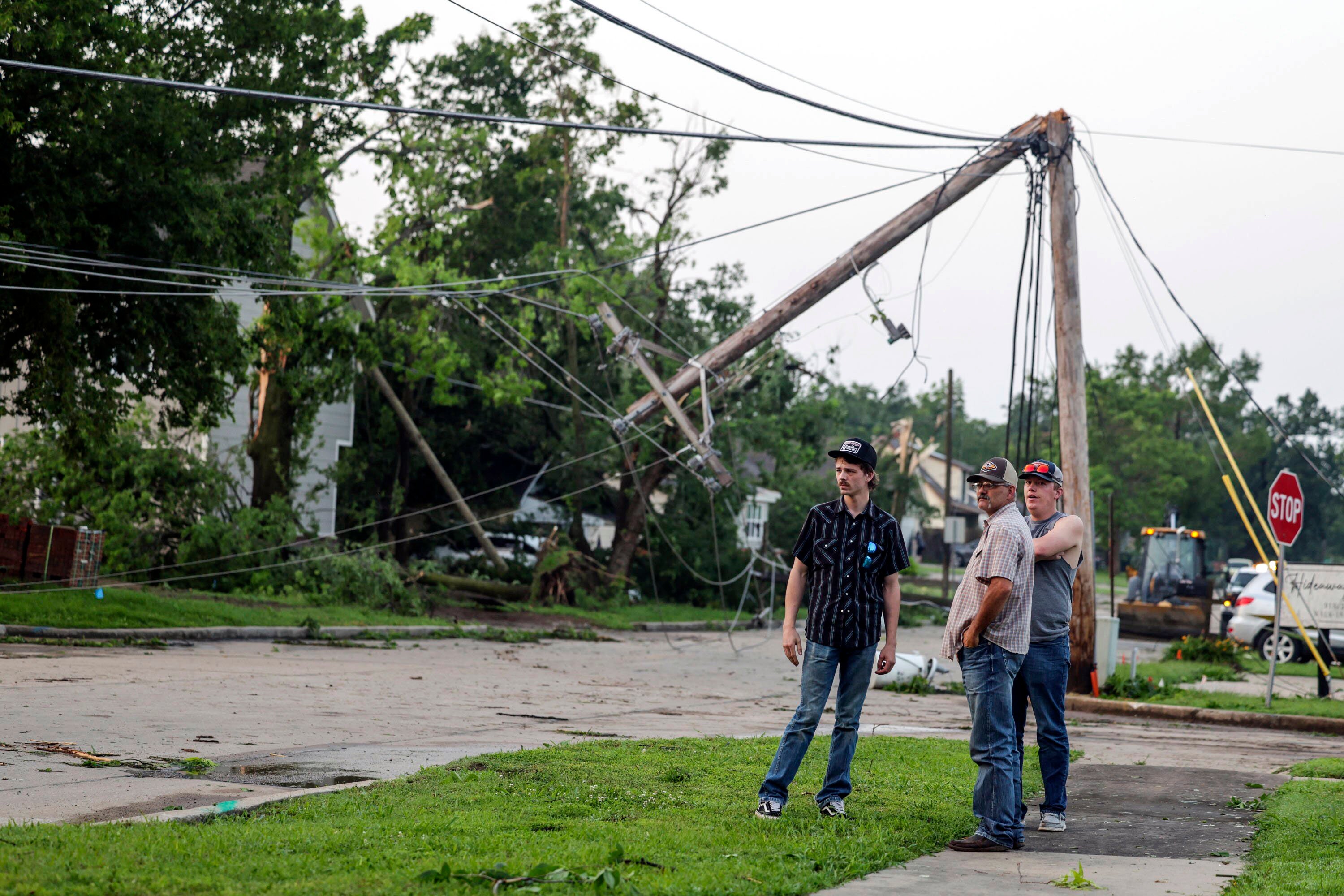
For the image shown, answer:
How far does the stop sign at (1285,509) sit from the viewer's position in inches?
602

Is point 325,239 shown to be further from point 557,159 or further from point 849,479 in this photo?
point 849,479

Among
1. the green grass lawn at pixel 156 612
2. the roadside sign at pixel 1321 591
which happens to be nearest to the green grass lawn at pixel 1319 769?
the roadside sign at pixel 1321 591

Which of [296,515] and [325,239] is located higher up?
[325,239]

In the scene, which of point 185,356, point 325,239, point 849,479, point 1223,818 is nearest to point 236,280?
point 185,356

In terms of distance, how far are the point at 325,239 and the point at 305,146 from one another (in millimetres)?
6500

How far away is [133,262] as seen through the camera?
16500 millimetres

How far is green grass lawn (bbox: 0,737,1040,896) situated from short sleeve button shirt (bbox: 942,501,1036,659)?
1025mm

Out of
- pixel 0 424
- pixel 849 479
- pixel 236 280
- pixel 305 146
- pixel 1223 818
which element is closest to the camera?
pixel 849 479

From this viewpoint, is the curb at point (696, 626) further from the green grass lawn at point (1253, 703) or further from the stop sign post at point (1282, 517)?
the stop sign post at point (1282, 517)

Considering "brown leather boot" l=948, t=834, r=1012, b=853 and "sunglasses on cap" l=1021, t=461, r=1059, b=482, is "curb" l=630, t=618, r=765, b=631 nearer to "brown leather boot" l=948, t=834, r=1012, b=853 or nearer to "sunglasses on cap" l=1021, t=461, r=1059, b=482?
"sunglasses on cap" l=1021, t=461, r=1059, b=482

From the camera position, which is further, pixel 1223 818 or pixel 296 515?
pixel 296 515

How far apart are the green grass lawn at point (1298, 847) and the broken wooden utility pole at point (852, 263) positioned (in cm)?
942

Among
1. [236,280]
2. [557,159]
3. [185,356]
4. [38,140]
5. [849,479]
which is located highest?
[557,159]

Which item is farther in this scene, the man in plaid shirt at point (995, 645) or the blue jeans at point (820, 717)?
the blue jeans at point (820, 717)
